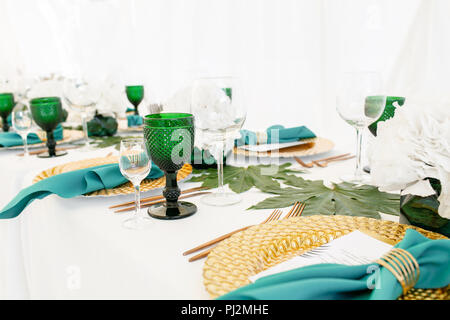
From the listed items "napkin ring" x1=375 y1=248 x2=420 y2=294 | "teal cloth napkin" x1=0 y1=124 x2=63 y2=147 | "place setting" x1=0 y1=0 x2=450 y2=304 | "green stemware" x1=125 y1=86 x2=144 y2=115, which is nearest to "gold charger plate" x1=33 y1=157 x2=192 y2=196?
"place setting" x1=0 y1=0 x2=450 y2=304

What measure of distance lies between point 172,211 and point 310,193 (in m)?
0.33

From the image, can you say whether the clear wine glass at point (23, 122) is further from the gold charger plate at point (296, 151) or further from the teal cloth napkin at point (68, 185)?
the gold charger plate at point (296, 151)

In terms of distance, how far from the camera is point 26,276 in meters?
1.05

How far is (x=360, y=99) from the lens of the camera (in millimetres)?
986

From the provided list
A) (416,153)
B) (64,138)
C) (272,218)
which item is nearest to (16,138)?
(64,138)

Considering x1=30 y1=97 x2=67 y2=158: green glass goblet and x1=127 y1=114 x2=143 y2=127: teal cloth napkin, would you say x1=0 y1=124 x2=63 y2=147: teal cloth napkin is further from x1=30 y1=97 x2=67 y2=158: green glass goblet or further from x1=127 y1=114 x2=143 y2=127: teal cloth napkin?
x1=127 y1=114 x2=143 y2=127: teal cloth napkin

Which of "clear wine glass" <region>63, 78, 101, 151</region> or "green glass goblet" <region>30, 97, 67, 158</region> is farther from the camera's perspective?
"clear wine glass" <region>63, 78, 101, 151</region>

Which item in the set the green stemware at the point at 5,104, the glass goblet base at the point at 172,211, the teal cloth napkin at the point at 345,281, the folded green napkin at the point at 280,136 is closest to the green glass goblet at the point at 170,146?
the glass goblet base at the point at 172,211

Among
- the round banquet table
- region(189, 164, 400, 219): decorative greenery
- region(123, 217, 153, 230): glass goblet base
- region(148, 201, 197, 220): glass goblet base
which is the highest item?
region(189, 164, 400, 219): decorative greenery

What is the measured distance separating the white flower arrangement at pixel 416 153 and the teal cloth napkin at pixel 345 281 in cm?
11

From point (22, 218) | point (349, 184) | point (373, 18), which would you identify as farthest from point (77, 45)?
point (349, 184)

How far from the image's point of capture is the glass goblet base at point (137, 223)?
0.75m

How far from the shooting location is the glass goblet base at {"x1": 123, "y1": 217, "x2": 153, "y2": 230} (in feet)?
2.47

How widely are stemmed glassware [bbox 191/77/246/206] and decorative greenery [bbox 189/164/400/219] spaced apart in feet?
0.34
